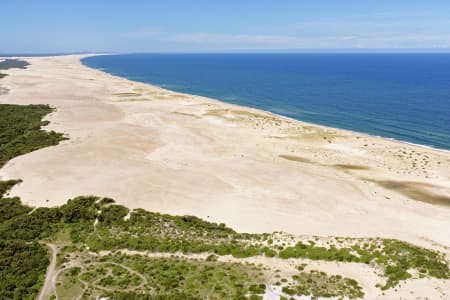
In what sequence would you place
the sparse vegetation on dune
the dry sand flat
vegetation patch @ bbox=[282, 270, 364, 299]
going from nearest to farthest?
vegetation patch @ bbox=[282, 270, 364, 299] → the sparse vegetation on dune → the dry sand flat

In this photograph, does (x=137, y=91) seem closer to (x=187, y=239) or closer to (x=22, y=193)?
(x=22, y=193)

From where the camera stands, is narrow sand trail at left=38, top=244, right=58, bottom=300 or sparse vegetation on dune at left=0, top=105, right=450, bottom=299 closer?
narrow sand trail at left=38, top=244, right=58, bottom=300

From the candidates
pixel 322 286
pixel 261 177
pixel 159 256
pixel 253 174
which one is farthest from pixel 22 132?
pixel 322 286

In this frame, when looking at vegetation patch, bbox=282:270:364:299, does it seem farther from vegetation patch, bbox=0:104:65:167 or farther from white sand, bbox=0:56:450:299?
vegetation patch, bbox=0:104:65:167

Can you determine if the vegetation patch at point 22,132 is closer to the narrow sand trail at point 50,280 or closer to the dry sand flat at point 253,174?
the dry sand flat at point 253,174

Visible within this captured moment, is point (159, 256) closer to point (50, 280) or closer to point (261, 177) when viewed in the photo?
point (50, 280)

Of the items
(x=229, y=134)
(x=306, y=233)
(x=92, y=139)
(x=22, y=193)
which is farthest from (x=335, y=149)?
(x=22, y=193)

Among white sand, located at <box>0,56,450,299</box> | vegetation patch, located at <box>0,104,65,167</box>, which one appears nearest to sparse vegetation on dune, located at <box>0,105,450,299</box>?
white sand, located at <box>0,56,450,299</box>

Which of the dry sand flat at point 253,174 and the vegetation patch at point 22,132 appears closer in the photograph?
the dry sand flat at point 253,174

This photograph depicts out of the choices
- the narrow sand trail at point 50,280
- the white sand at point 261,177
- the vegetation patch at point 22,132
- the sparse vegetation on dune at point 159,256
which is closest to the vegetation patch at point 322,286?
the sparse vegetation on dune at point 159,256

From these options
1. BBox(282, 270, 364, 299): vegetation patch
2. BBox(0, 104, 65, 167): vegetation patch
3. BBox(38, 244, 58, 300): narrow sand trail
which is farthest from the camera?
BBox(0, 104, 65, 167): vegetation patch
